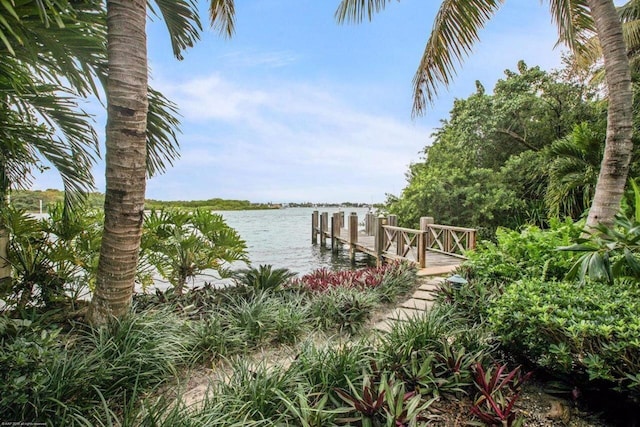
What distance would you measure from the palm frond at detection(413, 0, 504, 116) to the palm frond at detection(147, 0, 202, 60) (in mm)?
3881

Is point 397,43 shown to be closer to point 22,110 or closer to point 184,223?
point 184,223

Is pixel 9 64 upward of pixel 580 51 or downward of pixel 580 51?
downward

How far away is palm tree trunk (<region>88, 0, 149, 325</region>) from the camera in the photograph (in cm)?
241

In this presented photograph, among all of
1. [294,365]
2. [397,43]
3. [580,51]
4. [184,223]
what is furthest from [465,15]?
[294,365]

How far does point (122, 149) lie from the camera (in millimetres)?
2416

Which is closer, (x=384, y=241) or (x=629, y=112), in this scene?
(x=629, y=112)

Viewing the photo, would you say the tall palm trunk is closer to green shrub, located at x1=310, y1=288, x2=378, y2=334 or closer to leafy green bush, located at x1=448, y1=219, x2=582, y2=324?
green shrub, located at x1=310, y1=288, x2=378, y2=334

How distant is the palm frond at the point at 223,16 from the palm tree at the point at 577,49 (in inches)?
78.3

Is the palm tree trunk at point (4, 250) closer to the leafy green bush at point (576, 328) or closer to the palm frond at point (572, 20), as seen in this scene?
the leafy green bush at point (576, 328)

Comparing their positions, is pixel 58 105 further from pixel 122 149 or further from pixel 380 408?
pixel 380 408

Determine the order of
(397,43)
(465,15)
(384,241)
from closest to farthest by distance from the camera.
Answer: (465,15), (397,43), (384,241)

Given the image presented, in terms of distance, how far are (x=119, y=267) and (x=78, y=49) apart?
75.6 inches

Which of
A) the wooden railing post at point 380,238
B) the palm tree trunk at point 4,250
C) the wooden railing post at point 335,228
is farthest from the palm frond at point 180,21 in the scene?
the wooden railing post at point 335,228

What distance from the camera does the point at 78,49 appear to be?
9.25ft
